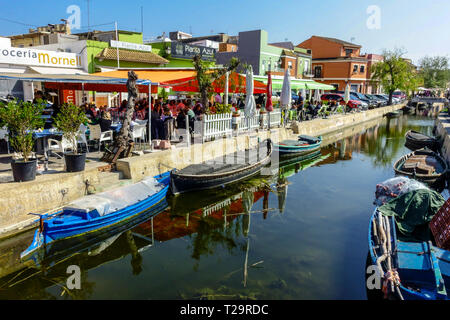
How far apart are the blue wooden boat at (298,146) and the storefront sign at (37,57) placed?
13600 mm

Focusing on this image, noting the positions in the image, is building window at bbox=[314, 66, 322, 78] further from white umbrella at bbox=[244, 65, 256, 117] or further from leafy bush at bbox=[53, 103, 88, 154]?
leafy bush at bbox=[53, 103, 88, 154]

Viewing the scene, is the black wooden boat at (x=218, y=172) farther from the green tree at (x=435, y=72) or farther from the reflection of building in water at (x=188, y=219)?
the green tree at (x=435, y=72)

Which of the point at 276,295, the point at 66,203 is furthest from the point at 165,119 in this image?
the point at 276,295

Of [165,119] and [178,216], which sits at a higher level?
[165,119]

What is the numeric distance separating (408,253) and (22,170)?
26.3 feet

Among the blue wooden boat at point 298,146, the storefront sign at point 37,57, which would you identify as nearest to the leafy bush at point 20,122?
the blue wooden boat at point 298,146

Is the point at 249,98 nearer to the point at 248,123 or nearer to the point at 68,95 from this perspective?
the point at 248,123

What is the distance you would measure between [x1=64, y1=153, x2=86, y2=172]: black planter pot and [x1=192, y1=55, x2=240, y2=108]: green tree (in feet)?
19.9

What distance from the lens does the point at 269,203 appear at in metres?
10.2

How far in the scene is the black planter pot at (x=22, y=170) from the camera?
23.2 ft

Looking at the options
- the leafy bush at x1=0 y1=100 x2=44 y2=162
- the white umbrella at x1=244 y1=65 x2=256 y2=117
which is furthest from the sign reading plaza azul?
the leafy bush at x1=0 y1=100 x2=44 y2=162

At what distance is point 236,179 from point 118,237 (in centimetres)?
491

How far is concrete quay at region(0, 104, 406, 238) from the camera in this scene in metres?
6.86

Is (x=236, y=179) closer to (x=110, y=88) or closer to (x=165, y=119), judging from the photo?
(x=165, y=119)
